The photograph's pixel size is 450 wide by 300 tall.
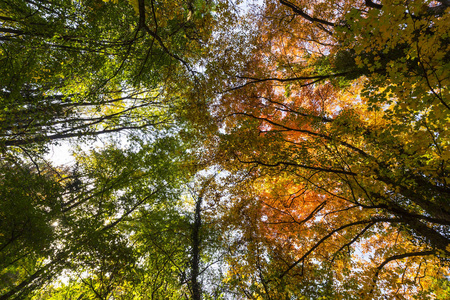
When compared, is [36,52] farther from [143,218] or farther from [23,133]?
[143,218]

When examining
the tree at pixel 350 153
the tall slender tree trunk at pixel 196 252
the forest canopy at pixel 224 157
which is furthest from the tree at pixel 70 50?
the tall slender tree trunk at pixel 196 252

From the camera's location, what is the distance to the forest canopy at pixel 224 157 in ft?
13.7

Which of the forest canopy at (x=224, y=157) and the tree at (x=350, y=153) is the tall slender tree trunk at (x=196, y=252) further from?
the tree at (x=350, y=153)

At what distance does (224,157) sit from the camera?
7.71 m

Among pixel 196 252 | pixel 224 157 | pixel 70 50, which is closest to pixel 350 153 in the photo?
pixel 224 157

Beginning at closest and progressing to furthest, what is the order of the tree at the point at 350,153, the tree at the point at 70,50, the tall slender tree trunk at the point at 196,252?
the tree at the point at 350,153 < the tree at the point at 70,50 < the tall slender tree trunk at the point at 196,252

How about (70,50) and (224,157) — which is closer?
(70,50)

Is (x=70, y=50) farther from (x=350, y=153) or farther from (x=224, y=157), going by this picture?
(x=350, y=153)

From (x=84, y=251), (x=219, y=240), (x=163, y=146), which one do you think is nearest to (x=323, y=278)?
(x=219, y=240)

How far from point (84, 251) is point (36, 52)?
6.55 m

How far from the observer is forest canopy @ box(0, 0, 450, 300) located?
4.17m

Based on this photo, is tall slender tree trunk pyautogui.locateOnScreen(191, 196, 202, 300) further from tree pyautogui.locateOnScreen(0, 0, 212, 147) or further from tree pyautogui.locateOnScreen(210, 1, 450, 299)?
tree pyautogui.locateOnScreen(0, 0, 212, 147)

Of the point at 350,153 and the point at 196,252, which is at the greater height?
the point at 350,153

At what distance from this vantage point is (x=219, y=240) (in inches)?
336
